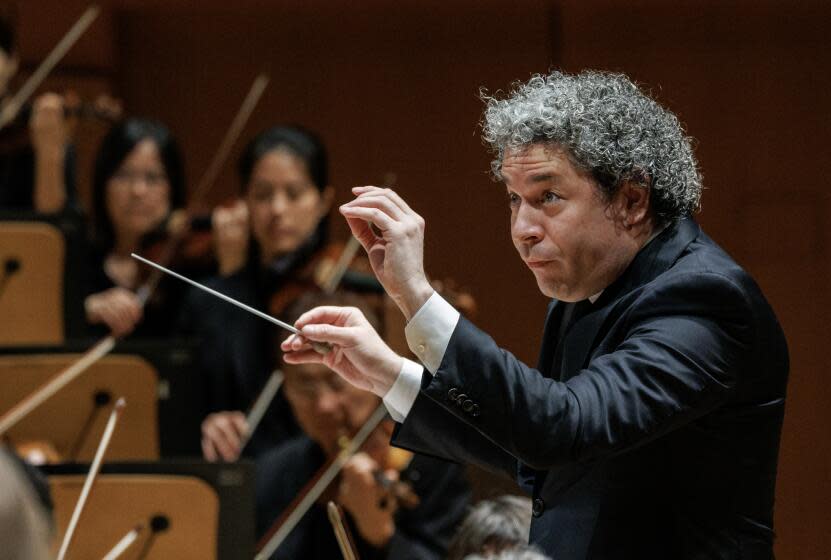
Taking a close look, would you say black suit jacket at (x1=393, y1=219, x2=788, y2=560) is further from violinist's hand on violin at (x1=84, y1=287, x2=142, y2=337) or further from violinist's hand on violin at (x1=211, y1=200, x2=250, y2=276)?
violinist's hand on violin at (x1=211, y1=200, x2=250, y2=276)

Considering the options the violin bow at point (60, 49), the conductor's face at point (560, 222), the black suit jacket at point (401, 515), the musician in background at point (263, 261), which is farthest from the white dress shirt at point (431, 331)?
the violin bow at point (60, 49)

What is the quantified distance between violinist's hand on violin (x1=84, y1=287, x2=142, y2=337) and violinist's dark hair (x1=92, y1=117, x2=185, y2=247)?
0.60 feet

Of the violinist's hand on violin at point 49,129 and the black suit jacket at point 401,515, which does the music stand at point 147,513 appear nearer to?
the black suit jacket at point 401,515

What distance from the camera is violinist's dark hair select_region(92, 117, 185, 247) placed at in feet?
7.63

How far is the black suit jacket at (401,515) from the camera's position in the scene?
64.6 inches

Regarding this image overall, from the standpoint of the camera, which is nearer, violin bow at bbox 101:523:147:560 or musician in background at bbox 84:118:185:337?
violin bow at bbox 101:523:147:560

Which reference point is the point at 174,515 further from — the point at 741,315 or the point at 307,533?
the point at 741,315

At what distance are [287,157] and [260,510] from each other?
69 centimetres

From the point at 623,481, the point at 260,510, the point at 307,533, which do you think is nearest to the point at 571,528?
the point at 623,481

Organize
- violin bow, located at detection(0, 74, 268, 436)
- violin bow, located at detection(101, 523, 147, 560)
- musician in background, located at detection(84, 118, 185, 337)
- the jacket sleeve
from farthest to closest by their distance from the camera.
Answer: musician in background, located at detection(84, 118, 185, 337) < violin bow, located at detection(0, 74, 268, 436) < violin bow, located at detection(101, 523, 147, 560) < the jacket sleeve

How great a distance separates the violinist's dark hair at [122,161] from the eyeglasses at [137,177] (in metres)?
0.01

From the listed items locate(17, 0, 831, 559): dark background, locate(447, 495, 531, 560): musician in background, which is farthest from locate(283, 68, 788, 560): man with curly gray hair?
locate(17, 0, 831, 559): dark background

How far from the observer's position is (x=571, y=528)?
3.01ft

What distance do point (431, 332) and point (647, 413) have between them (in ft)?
0.47
